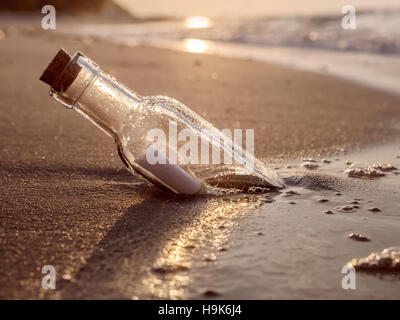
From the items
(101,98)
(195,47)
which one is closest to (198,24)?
(195,47)

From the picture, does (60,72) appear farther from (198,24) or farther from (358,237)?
(198,24)

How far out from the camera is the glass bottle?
170 cm

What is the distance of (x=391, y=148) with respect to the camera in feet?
9.05

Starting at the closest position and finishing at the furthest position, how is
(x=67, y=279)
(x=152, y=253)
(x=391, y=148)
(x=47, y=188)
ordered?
(x=67, y=279) < (x=152, y=253) < (x=47, y=188) < (x=391, y=148)

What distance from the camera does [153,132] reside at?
179 centimetres

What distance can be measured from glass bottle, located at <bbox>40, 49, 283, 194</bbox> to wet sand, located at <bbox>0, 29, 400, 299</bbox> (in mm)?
111

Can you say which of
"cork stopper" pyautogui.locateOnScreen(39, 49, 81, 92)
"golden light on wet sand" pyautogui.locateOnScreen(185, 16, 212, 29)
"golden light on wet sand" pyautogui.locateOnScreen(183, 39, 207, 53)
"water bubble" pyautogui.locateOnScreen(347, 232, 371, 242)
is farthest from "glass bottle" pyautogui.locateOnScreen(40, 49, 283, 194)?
"golden light on wet sand" pyautogui.locateOnScreen(185, 16, 212, 29)

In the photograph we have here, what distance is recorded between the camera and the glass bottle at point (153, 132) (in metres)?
Answer: 1.70

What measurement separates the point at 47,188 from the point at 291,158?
124 cm

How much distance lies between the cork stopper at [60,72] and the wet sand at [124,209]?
420 mm

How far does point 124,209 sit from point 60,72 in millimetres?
506

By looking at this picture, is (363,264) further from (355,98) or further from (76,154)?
(355,98)

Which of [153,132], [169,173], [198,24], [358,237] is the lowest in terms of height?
[358,237]

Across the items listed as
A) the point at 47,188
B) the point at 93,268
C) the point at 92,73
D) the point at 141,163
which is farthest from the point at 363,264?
the point at 47,188
